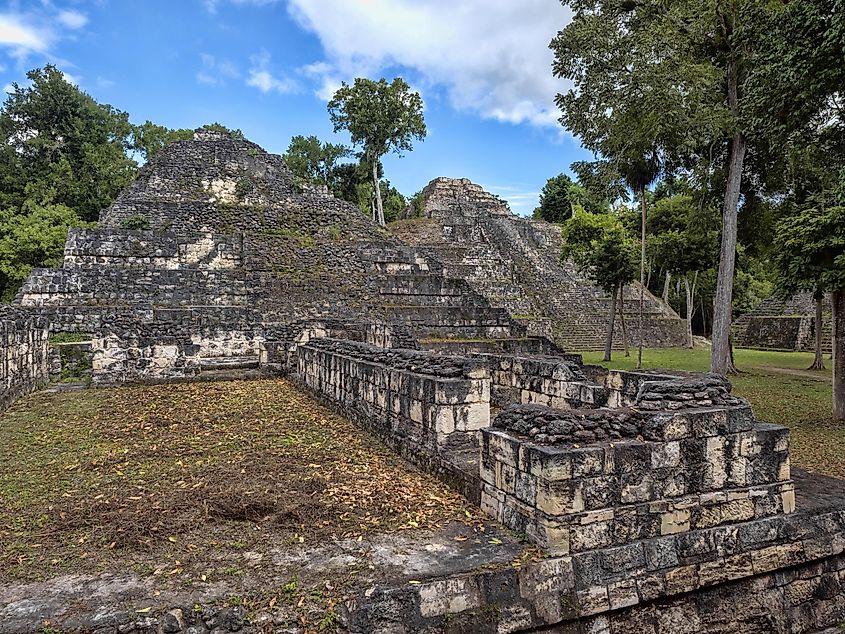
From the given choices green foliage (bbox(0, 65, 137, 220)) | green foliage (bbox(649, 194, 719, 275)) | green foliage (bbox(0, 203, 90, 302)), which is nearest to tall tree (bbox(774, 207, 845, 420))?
green foliage (bbox(649, 194, 719, 275))

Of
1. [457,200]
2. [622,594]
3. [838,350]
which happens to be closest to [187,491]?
[622,594]

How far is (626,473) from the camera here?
Result: 14.7 ft

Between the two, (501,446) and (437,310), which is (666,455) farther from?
(437,310)

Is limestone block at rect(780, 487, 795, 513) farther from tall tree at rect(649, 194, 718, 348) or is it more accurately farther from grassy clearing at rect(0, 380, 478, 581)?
tall tree at rect(649, 194, 718, 348)

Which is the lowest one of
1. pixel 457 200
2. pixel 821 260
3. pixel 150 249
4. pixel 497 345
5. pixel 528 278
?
pixel 497 345

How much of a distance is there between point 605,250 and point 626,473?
18036mm

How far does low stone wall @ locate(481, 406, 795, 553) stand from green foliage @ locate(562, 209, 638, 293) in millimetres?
16880

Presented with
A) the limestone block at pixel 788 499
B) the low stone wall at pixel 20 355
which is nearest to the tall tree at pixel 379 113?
the low stone wall at pixel 20 355

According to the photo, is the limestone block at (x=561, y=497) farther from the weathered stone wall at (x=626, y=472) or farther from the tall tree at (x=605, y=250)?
the tall tree at (x=605, y=250)

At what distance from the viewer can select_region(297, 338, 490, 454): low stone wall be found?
20.8ft

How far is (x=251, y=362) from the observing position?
52.1ft

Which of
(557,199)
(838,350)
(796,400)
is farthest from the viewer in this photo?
(557,199)

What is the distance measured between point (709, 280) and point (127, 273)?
116 feet

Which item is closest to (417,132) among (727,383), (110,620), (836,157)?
(836,157)
